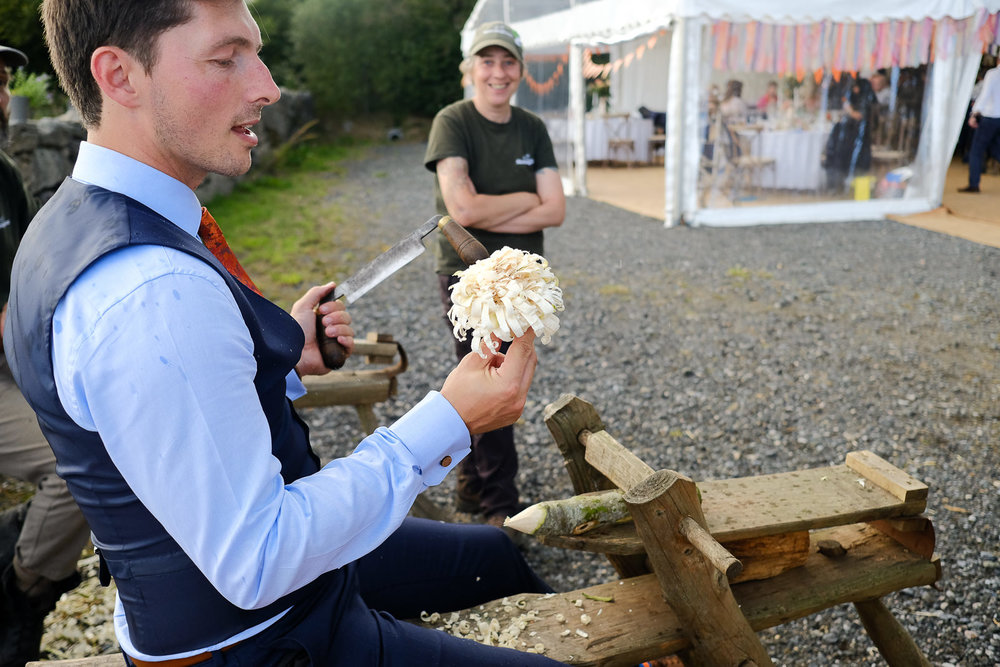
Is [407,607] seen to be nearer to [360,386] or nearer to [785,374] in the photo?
[360,386]

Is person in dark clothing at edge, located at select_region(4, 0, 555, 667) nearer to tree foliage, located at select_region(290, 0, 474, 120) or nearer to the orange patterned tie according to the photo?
the orange patterned tie

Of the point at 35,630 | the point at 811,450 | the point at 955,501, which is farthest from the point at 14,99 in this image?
the point at 955,501

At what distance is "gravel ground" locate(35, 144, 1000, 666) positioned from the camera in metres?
3.24

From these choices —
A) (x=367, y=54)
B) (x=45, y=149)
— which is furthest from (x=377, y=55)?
(x=45, y=149)

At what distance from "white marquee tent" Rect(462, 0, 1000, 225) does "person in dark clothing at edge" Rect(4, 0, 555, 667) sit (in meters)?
9.06

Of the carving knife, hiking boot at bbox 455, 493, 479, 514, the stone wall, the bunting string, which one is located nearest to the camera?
the carving knife

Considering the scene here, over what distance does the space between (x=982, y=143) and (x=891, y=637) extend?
1224 centimetres

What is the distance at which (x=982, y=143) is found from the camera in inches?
472

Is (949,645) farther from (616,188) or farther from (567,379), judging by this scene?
(616,188)

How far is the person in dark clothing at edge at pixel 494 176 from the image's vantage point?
3.53 meters

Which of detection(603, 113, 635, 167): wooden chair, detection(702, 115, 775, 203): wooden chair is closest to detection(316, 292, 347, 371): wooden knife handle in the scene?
detection(702, 115, 775, 203): wooden chair

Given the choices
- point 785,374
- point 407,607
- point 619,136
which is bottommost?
point 785,374

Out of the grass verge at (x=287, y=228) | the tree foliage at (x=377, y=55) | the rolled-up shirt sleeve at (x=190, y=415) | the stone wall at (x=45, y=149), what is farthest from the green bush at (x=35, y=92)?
the tree foliage at (x=377, y=55)

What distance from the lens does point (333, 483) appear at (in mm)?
1195
